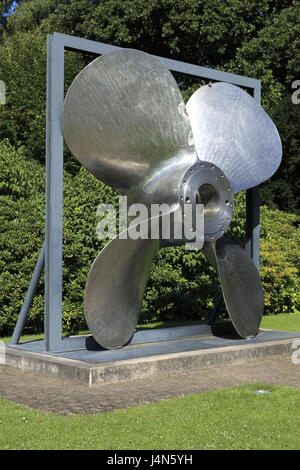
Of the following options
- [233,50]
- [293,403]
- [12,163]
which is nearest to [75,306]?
[12,163]

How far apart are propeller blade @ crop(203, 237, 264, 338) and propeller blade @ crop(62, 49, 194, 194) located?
3.30 feet

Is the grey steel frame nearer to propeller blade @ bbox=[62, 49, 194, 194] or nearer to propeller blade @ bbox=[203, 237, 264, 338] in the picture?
propeller blade @ bbox=[62, 49, 194, 194]

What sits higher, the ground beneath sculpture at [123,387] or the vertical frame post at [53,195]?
the vertical frame post at [53,195]

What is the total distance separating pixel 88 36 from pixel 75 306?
11.2 m

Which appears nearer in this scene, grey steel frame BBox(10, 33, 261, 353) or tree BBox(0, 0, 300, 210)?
grey steel frame BBox(10, 33, 261, 353)

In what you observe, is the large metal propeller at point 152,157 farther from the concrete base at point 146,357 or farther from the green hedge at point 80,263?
the green hedge at point 80,263

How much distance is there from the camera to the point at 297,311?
32.3ft

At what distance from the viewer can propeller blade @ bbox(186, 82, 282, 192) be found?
17.9 ft

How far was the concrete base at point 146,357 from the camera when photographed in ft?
14.4

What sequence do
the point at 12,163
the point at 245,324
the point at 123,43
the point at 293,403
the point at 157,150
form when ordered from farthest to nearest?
the point at 123,43 < the point at 12,163 < the point at 245,324 < the point at 157,150 < the point at 293,403

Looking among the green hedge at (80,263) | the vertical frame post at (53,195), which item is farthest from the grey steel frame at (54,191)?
the green hedge at (80,263)

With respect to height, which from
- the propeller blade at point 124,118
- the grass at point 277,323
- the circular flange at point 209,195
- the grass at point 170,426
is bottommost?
the grass at point 170,426

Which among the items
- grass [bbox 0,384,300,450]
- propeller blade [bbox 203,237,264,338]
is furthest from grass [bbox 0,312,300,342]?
grass [bbox 0,384,300,450]
